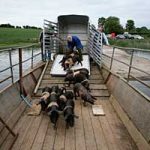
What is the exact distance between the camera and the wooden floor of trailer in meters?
5.63

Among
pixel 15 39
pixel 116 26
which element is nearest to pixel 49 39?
pixel 15 39

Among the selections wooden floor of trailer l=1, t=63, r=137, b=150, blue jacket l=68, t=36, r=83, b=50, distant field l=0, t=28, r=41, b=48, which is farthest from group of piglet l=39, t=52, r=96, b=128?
distant field l=0, t=28, r=41, b=48

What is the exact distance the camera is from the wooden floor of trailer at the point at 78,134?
563cm

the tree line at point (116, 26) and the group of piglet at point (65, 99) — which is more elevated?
the group of piglet at point (65, 99)

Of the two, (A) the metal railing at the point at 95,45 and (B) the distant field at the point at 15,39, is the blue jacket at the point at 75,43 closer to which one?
(A) the metal railing at the point at 95,45

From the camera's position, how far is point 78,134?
622 centimetres

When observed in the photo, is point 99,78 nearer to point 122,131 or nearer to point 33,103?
point 33,103

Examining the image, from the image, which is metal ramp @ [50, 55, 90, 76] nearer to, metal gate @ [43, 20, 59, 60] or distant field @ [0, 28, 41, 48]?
metal gate @ [43, 20, 59, 60]

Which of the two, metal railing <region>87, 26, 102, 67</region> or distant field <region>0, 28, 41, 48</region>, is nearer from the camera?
metal railing <region>87, 26, 102, 67</region>

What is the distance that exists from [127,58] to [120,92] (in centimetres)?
1281

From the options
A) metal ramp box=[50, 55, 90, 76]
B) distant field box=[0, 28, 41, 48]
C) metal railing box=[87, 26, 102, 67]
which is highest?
metal railing box=[87, 26, 102, 67]

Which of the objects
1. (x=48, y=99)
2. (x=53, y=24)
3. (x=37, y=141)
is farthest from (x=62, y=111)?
(x=53, y=24)

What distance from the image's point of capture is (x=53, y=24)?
1500cm

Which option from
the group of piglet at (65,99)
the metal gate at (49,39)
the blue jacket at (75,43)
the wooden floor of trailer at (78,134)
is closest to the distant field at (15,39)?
the metal gate at (49,39)
